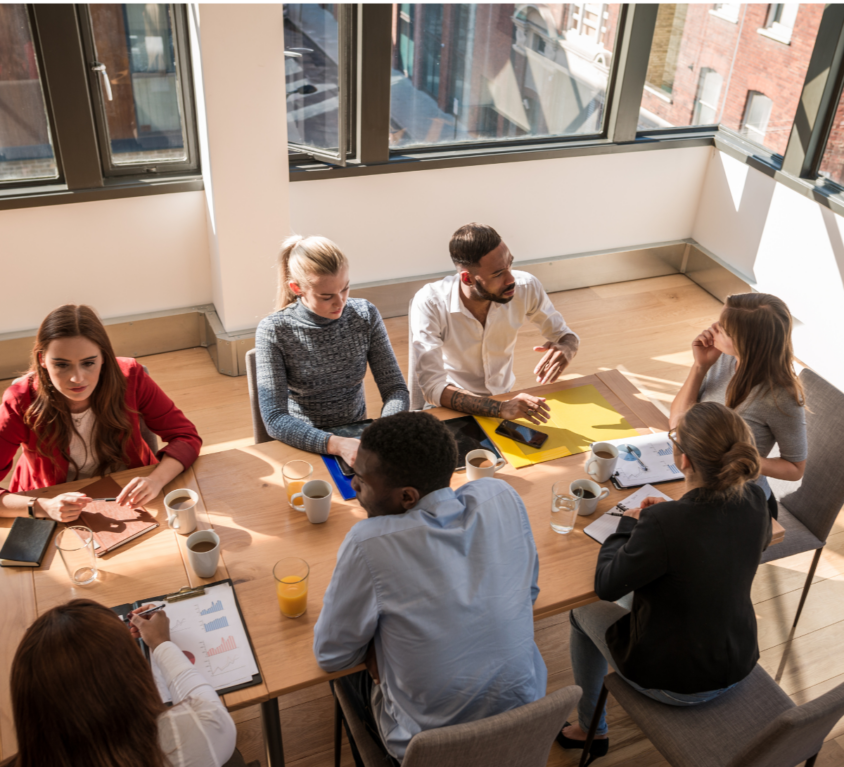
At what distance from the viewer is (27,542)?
5.95 feet

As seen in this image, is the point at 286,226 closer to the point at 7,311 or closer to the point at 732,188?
the point at 7,311

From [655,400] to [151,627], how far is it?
2.81 meters

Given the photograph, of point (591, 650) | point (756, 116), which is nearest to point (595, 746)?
point (591, 650)

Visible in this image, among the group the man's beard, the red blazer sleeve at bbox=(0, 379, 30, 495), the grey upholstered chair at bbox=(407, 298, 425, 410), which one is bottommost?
the grey upholstered chair at bbox=(407, 298, 425, 410)

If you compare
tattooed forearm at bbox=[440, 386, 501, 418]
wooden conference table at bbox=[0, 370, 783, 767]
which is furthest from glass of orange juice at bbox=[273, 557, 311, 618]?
tattooed forearm at bbox=[440, 386, 501, 418]

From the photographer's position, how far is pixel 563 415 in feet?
7.98

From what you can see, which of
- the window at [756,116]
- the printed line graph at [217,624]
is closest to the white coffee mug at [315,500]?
the printed line graph at [217,624]

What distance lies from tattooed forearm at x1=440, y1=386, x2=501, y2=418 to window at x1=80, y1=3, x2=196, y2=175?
2104 millimetres

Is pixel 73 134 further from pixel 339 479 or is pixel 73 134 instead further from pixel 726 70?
pixel 726 70

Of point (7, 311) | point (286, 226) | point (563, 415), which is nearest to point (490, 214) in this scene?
point (286, 226)

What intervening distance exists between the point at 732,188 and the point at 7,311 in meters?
4.03

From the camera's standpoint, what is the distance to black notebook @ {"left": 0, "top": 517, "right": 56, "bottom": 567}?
1.77m

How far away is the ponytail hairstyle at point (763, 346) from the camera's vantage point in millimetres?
2213

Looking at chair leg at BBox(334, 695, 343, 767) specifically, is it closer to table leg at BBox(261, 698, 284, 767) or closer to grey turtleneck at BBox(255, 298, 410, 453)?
table leg at BBox(261, 698, 284, 767)
